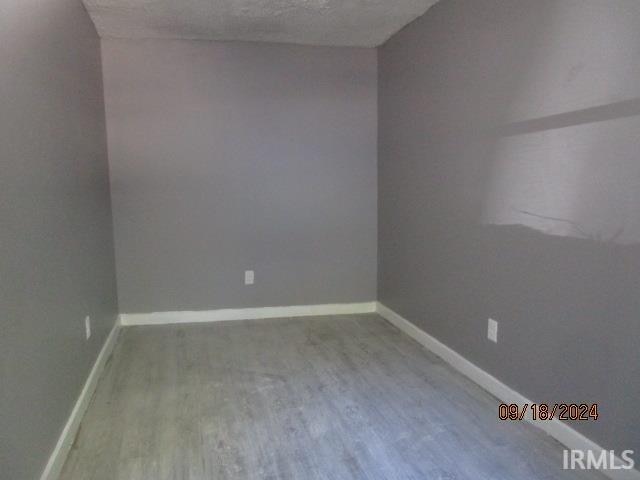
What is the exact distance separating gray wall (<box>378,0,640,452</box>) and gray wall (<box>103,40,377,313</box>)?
0.77 m

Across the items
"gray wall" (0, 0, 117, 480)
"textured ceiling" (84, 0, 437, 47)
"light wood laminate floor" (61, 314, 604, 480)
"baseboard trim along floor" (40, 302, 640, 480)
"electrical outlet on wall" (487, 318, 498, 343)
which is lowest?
"light wood laminate floor" (61, 314, 604, 480)

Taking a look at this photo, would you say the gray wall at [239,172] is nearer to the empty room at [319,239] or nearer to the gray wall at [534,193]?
the empty room at [319,239]

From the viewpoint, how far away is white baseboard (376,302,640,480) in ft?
6.44

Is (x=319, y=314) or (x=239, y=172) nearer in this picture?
(x=239, y=172)

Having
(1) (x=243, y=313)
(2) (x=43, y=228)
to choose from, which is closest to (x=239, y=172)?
(1) (x=243, y=313)

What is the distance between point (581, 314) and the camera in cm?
201

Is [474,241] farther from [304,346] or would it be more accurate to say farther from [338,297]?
[338,297]

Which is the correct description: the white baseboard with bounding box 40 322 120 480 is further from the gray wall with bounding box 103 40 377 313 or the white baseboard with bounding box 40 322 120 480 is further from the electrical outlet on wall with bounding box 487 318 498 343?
the electrical outlet on wall with bounding box 487 318 498 343

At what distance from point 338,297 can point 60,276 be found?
2.51 m

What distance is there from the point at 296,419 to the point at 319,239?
2.04 metres

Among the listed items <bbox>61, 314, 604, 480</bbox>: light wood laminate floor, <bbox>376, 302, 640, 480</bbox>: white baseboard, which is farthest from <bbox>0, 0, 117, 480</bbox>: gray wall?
<bbox>376, 302, 640, 480</bbox>: white baseboard

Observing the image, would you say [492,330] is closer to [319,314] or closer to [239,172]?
[319,314]

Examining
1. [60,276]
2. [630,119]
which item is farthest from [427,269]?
[60,276]

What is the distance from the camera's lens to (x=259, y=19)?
3.38 m
